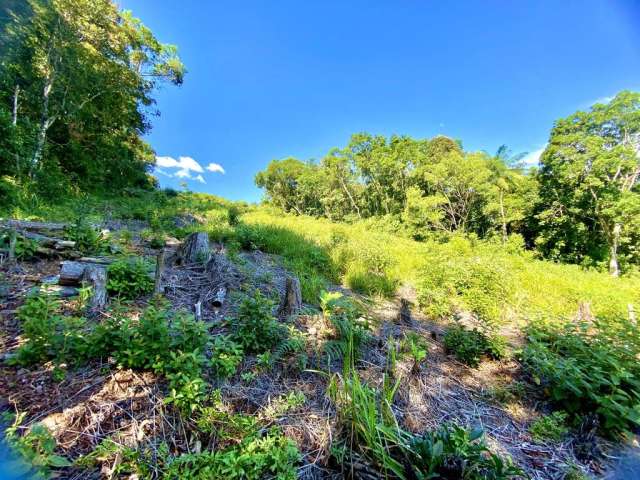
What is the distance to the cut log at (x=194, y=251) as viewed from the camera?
3613 mm

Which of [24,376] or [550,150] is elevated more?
[550,150]

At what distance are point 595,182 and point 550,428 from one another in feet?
45.9

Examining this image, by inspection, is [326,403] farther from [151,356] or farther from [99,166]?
[99,166]

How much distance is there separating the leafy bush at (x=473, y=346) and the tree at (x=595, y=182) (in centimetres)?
1316

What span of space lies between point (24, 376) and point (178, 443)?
1110mm

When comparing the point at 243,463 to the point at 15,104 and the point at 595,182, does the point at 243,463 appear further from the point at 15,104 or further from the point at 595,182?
the point at 595,182

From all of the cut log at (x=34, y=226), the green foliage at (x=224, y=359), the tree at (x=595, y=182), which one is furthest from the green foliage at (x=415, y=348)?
the tree at (x=595, y=182)

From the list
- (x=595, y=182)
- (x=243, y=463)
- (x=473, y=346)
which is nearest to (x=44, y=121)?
(x=243, y=463)

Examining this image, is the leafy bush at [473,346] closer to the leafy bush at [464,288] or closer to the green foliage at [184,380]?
the leafy bush at [464,288]

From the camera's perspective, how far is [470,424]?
5.37 feet

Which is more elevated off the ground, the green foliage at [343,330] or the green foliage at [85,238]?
the green foliage at [85,238]

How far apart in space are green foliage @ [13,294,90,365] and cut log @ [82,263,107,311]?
519mm

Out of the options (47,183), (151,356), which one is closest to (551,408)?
(151,356)

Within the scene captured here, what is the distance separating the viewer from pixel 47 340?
5.06 ft
